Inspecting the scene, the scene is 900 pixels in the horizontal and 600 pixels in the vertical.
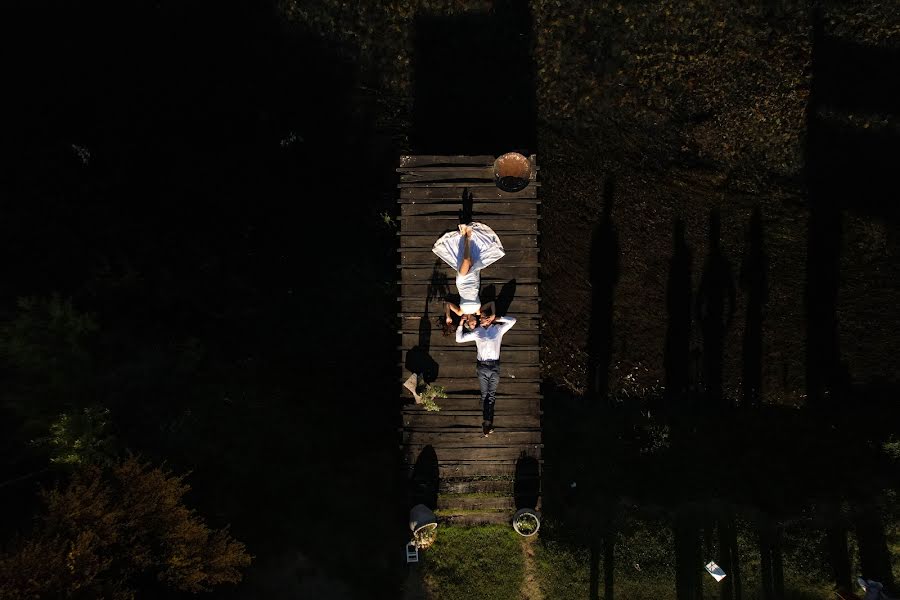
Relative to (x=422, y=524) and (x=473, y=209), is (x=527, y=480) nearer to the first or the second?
(x=422, y=524)

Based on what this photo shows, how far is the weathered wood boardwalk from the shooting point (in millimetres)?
8766

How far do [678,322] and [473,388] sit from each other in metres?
3.88

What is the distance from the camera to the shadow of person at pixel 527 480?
875 cm

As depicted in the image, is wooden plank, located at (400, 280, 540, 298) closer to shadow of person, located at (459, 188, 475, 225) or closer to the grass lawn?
shadow of person, located at (459, 188, 475, 225)

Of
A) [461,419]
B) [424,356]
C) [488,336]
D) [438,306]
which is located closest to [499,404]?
[461,419]

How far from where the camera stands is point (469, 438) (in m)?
8.78

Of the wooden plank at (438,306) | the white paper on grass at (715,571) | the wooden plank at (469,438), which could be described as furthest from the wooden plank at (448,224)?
the white paper on grass at (715,571)

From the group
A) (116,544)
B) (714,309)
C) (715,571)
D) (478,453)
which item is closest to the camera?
(116,544)

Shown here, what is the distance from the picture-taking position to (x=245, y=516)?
29.8ft

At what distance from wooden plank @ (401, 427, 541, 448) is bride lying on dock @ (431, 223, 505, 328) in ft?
6.15

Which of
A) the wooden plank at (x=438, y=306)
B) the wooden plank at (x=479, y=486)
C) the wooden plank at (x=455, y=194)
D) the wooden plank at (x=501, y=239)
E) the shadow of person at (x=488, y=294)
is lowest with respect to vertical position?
the wooden plank at (x=479, y=486)

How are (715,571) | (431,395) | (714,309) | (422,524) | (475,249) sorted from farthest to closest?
(714,309), (715,571), (475,249), (431,395), (422,524)

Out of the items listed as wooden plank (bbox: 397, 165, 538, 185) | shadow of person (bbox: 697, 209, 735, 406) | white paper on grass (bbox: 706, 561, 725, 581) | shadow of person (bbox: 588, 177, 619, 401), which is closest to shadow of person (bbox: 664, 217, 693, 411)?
shadow of person (bbox: 697, 209, 735, 406)

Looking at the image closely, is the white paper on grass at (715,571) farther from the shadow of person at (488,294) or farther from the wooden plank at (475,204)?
the wooden plank at (475,204)
